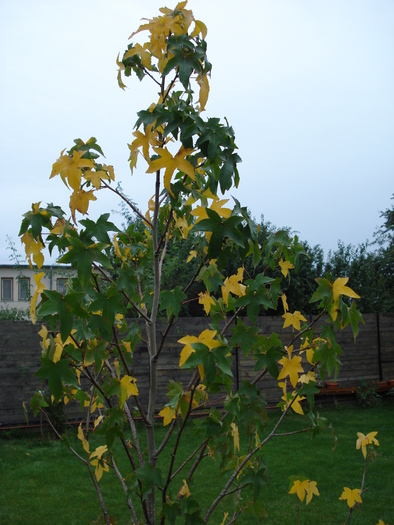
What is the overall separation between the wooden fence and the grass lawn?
0.54 m

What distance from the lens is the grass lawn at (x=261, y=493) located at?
3666 millimetres

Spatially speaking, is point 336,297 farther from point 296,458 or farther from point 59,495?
point 296,458

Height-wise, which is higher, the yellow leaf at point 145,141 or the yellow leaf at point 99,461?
the yellow leaf at point 145,141

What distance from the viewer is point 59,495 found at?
4.14 m

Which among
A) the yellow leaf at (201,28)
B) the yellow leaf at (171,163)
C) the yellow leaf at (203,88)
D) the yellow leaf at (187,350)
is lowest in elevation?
the yellow leaf at (187,350)

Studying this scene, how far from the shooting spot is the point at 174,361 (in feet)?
23.3

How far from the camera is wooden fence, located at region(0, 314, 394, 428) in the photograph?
6219 mm

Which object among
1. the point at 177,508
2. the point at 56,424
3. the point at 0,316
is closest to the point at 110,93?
A: the point at 177,508

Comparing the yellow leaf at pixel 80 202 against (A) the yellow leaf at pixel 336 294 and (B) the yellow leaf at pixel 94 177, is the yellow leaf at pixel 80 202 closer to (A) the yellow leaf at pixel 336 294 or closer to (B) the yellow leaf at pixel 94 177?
(B) the yellow leaf at pixel 94 177

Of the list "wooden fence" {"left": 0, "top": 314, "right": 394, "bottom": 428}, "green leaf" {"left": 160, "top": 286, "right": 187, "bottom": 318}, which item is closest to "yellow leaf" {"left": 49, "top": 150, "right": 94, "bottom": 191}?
"green leaf" {"left": 160, "top": 286, "right": 187, "bottom": 318}

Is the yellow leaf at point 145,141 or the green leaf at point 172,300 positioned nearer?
the yellow leaf at point 145,141

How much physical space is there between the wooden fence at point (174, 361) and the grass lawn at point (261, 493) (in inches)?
21.4

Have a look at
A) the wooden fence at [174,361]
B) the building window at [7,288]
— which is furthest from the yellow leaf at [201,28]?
the building window at [7,288]

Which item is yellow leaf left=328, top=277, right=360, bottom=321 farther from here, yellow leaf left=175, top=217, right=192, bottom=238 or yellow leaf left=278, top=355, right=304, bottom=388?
yellow leaf left=175, top=217, right=192, bottom=238
